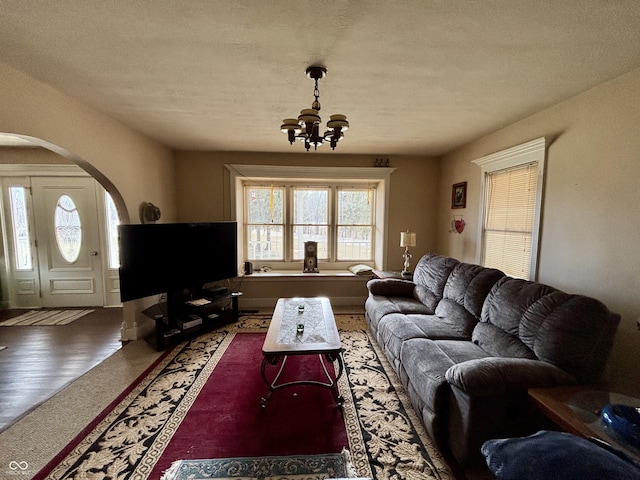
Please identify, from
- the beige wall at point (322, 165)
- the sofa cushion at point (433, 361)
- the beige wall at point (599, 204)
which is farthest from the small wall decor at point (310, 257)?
the beige wall at point (599, 204)

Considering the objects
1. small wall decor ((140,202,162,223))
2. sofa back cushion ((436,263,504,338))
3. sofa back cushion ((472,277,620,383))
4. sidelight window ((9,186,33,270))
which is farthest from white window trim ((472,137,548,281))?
sidelight window ((9,186,33,270))

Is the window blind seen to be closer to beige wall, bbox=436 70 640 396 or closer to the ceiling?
beige wall, bbox=436 70 640 396

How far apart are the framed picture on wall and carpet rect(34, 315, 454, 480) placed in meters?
2.53

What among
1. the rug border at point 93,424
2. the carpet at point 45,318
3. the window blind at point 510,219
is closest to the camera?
the rug border at point 93,424

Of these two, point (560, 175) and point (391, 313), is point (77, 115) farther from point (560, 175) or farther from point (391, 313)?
point (560, 175)

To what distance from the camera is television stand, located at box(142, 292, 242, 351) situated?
3142 millimetres

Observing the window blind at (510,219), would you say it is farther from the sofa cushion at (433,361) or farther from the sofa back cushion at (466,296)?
the sofa cushion at (433,361)

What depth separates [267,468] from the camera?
1.64 m

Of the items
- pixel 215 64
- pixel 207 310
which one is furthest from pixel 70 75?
pixel 207 310

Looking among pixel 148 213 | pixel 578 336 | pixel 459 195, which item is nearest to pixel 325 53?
pixel 578 336

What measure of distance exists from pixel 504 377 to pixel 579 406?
0.33 m

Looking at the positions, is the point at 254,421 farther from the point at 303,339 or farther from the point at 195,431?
the point at 303,339

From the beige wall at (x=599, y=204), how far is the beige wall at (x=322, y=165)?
75.1 inches

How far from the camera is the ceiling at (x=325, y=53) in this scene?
1.39 m
